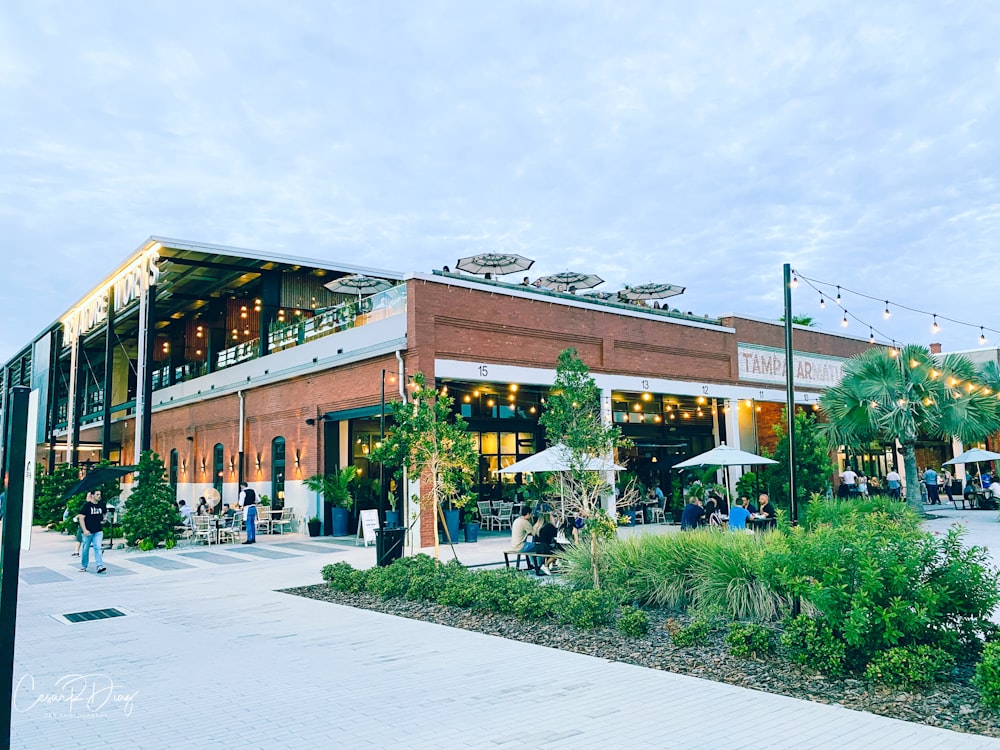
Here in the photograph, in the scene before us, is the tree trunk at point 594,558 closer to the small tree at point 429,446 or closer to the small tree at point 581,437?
the small tree at point 581,437

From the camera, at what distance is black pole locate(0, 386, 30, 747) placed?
10.5 ft

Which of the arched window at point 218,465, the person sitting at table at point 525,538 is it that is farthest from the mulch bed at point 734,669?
the arched window at point 218,465

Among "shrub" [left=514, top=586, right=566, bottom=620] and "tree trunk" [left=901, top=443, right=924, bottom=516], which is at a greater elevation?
"tree trunk" [left=901, top=443, right=924, bottom=516]

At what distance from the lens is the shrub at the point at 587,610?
27.7 feet

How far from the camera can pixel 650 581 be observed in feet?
31.9

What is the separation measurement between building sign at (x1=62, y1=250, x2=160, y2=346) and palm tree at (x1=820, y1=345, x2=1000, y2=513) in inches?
918

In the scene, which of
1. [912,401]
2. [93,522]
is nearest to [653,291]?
[912,401]

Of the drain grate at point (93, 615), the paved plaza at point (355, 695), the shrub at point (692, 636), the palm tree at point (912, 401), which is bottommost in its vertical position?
the drain grate at point (93, 615)

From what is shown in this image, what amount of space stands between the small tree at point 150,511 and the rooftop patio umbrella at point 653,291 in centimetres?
1638

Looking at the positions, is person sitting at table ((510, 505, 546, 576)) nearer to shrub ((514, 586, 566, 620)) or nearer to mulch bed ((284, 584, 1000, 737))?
mulch bed ((284, 584, 1000, 737))

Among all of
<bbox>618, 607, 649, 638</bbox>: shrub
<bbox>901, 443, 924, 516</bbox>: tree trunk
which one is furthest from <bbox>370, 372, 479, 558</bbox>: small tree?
<bbox>901, 443, 924, 516</bbox>: tree trunk

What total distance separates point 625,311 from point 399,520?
9714mm

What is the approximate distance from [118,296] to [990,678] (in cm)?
2978

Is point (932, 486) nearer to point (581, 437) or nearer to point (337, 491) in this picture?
point (337, 491)
